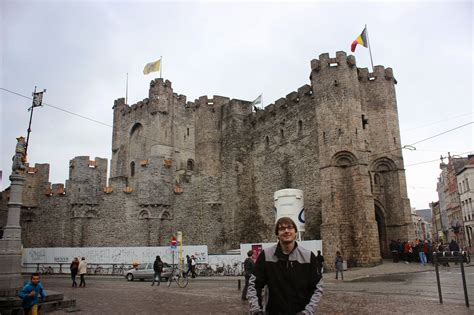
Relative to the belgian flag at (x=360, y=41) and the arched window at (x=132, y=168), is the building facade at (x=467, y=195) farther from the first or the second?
the arched window at (x=132, y=168)

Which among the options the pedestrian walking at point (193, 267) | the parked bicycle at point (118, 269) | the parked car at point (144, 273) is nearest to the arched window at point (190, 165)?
the parked bicycle at point (118, 269)

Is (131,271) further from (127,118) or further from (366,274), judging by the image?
(127,118)

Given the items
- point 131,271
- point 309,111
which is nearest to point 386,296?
point 131,271

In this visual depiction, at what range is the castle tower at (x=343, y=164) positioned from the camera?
62.5ft

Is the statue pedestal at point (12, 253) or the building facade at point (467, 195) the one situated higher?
the building facade at point (467, 195)

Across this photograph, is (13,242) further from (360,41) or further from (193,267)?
(360,41)

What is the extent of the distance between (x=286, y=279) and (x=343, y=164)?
59.9ft

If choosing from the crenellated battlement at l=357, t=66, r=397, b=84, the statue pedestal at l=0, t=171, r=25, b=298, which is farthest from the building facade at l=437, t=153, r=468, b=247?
the statue pedestal at l=0, t=171, r=25, b=298

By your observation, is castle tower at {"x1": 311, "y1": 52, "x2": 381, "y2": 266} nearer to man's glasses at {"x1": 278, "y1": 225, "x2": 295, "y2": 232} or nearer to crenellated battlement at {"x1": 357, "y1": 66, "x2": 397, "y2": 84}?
crenellated battlement at {"x1": 357, "y1": 66, "x2": 397, "y2": 84}

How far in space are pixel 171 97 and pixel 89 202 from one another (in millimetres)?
11076

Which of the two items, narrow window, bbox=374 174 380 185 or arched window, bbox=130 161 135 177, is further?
arched window, bbox=130 161 135 177

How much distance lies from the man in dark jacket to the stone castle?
16.8 meters

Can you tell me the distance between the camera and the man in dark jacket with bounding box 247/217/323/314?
305cm

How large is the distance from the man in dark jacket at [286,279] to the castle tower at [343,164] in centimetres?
1678
